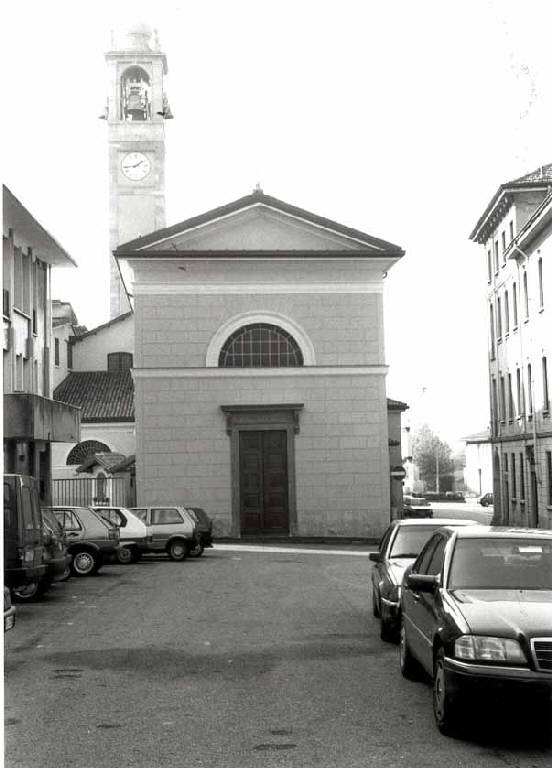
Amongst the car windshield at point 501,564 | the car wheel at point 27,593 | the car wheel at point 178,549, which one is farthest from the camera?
the car wheel at point 178,549

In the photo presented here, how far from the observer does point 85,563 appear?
22.0 metres

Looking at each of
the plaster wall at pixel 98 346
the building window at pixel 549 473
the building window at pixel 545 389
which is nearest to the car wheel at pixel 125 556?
the building window at pixel 549 473

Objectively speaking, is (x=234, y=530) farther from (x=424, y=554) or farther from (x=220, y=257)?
(x=424, y=554)

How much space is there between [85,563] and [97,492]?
60.1 ft

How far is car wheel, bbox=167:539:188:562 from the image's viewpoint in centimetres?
2772

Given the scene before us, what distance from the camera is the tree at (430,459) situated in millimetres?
121625

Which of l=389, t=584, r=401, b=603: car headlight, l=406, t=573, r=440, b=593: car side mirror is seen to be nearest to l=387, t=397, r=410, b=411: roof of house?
l=389, t=584, r=401, b=603: car headlight

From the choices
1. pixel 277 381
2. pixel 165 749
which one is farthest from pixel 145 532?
pixel 165 749

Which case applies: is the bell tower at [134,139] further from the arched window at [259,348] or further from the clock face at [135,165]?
the arched window at [259,348]

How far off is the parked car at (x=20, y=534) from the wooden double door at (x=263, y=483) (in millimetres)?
20550

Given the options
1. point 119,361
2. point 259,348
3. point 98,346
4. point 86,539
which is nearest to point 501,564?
point 86,539

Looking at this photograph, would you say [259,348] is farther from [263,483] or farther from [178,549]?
[178,549]

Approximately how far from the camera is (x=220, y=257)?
36.2 m

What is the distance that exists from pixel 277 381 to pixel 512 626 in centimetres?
2920
